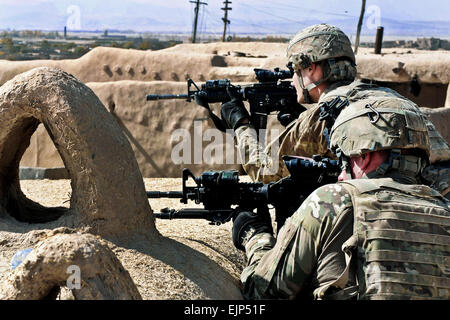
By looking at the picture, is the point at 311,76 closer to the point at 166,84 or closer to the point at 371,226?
the point at 371,226

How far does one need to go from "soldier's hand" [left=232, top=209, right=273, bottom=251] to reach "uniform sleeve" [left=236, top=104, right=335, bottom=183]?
88cm

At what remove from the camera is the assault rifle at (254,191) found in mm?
3869

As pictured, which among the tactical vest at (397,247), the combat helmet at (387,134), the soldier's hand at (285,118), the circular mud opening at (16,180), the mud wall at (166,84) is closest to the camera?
the tactical vest at (397,247)

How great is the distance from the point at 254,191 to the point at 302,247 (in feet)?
3.32

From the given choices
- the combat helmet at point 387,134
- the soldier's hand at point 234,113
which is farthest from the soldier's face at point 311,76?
the combat helmet at point 387,134

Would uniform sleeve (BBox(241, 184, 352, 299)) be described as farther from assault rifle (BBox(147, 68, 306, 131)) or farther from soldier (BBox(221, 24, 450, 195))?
assault rifle (BBox(147, 68, 306, 131))

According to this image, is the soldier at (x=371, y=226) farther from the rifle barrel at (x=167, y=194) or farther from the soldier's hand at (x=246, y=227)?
the rifle barrel at (x=167, y=194)

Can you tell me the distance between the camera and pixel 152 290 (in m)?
3.55

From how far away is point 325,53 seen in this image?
452 cm

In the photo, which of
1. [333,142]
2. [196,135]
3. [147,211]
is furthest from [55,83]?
[196,135]

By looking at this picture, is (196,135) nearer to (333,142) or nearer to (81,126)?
(81,126)

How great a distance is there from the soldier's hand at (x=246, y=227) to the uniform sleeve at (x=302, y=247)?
53 cm

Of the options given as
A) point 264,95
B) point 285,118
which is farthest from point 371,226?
point 264,95
